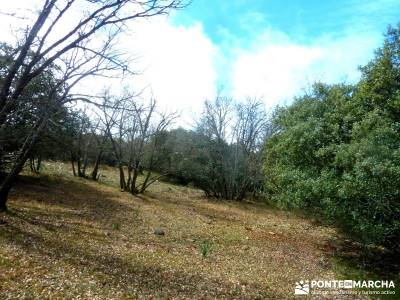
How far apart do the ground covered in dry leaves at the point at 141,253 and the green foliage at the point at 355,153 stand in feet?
6.13

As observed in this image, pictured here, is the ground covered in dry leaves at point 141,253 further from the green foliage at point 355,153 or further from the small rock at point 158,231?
the green foliage at point 355,153

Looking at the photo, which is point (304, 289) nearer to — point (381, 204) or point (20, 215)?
point (381, 204)

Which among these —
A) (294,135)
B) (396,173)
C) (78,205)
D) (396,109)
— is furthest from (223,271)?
(78,205)

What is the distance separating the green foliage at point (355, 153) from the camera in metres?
8.42

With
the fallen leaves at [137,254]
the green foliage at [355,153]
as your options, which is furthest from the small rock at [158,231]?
the green foliage at [355,153]

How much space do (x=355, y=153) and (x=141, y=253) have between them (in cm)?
620

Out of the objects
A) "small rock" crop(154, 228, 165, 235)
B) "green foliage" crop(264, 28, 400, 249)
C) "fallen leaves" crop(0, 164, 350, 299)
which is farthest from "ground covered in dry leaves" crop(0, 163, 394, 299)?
"green foliage" crop(264, 28, 400, 249)

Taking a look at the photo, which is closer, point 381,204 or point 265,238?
point 381,204

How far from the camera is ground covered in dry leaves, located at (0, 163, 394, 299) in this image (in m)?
6.53

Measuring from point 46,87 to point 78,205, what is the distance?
643 centimetres

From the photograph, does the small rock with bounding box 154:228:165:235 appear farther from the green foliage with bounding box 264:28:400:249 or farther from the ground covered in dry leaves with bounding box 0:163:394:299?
the green foliage with bounding box 264:28:400:249

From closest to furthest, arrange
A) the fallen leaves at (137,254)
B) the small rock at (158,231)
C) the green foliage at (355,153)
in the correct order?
the fallen leaves at (137,254), the green foliage at (355,153), the small rock at (158,231)

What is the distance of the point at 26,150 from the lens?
1041 cm

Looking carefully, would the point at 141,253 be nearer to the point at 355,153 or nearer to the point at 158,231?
the point at 158,231
